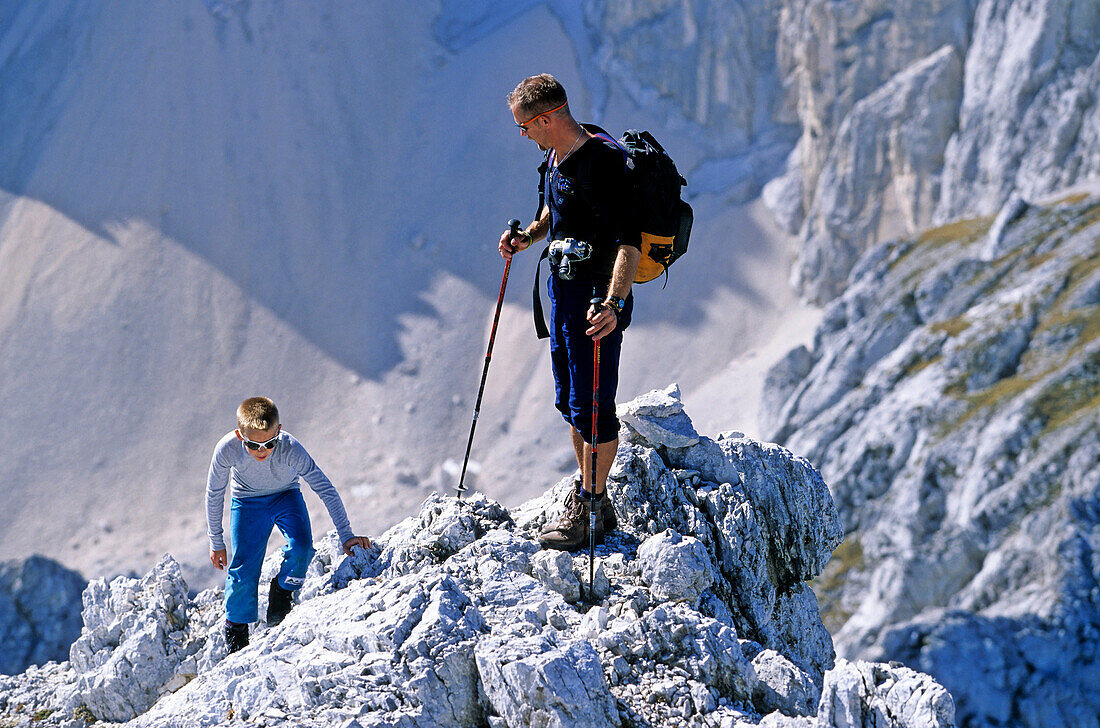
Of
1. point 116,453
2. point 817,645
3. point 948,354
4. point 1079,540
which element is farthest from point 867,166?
point 817,645

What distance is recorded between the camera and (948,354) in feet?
171

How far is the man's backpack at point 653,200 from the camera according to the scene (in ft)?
26.9

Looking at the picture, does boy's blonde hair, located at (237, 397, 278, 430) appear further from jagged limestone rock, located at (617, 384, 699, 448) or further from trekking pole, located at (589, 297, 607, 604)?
jagged limestone rock, located at (617, 384, 699, 448)

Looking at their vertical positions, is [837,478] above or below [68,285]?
below

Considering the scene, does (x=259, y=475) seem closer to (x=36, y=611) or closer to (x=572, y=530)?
(x=572, y=530)

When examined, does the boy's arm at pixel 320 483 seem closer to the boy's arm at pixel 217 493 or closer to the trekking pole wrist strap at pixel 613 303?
the boy's arm at pixel 217 493

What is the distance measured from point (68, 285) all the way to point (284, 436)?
244ft

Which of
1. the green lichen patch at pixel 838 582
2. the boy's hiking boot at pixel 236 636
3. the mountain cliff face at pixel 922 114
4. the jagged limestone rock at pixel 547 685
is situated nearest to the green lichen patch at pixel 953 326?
the green lichen patch at pixel 838 582

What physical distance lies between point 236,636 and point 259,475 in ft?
5.24

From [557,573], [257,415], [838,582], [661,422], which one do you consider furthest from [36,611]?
[557,573]

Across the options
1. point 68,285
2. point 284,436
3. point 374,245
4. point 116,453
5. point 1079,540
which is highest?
point 374,245

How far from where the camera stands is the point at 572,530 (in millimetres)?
8836

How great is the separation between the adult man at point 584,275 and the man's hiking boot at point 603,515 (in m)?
0.01

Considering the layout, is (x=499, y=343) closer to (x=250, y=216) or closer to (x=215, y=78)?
(x=250, y=216)
